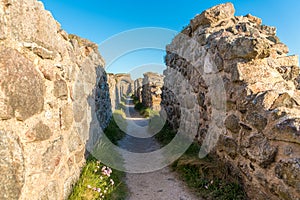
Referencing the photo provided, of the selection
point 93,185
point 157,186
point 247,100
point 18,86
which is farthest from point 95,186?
point 247,100

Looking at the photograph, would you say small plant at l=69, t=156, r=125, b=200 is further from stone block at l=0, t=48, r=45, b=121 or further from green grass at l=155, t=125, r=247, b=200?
stone block at l=0, t=48, r=45, b=121

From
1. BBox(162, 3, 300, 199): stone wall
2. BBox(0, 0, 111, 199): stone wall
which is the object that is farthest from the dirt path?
BBox(0, 0, 111, 199): stone wall

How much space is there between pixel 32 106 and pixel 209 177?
97.8 inches

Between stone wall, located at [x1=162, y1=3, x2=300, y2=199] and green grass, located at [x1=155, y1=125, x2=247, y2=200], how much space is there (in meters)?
0.13

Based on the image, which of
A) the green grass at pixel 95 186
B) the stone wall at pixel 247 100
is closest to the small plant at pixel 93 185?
the green grass at pixel 95 186

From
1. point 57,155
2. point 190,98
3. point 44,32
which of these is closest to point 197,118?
point 190,98

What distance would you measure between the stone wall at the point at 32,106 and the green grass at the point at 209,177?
174 centimetres

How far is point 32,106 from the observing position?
5.17ft

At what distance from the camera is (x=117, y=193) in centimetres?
290

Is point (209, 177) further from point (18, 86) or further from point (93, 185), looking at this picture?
point (18, 86)

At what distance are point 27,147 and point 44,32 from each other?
3.28 feet

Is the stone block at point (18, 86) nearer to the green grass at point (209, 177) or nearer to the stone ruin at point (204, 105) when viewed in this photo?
the stone ruin at point (204, 105)

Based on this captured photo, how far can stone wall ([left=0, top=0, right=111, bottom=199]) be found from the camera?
1.31m

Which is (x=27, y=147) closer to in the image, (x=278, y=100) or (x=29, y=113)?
(x=29, y=113)
